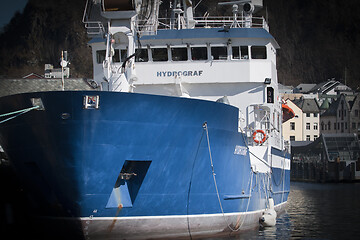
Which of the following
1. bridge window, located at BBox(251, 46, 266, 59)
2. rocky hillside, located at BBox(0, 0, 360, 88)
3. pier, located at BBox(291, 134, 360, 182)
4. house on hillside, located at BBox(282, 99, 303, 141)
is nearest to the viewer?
bridge window, located at BBox(251, 46, 266, 59)

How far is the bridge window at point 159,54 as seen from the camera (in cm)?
1897

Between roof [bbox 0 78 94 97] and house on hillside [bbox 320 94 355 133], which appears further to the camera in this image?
house on hillside [bbox 320 94 355 133]

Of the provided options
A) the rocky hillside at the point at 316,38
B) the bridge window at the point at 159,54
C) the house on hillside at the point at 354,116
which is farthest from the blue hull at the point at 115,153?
the rocky hillside at the point at 316,38

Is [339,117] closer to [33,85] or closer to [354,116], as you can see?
[354,116]

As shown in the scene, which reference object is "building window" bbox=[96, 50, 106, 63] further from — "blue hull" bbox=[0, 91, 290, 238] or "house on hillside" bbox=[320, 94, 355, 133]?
"house on hillside" bbox=[320, 94, 355, 133]

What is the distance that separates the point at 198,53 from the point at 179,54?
2.04ft

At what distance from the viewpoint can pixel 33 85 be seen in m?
29.0

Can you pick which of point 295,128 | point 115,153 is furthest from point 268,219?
point 295,128

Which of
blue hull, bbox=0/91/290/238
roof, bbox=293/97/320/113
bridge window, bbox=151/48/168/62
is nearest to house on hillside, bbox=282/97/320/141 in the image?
roof, bbox=293/97/320/113

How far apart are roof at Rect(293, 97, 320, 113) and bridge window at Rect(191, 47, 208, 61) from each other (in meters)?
64.2

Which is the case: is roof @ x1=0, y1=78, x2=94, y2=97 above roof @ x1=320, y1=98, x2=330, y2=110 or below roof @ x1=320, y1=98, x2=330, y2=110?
below

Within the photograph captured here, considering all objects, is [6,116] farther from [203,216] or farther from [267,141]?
[267,141]

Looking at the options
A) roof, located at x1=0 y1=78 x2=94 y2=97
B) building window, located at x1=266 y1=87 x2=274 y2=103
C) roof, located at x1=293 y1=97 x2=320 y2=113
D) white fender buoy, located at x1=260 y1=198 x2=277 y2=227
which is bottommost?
white fender buoy, located at x1=260 y1=198 x2=277 y2=227

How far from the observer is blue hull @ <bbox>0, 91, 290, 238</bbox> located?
13.3m
